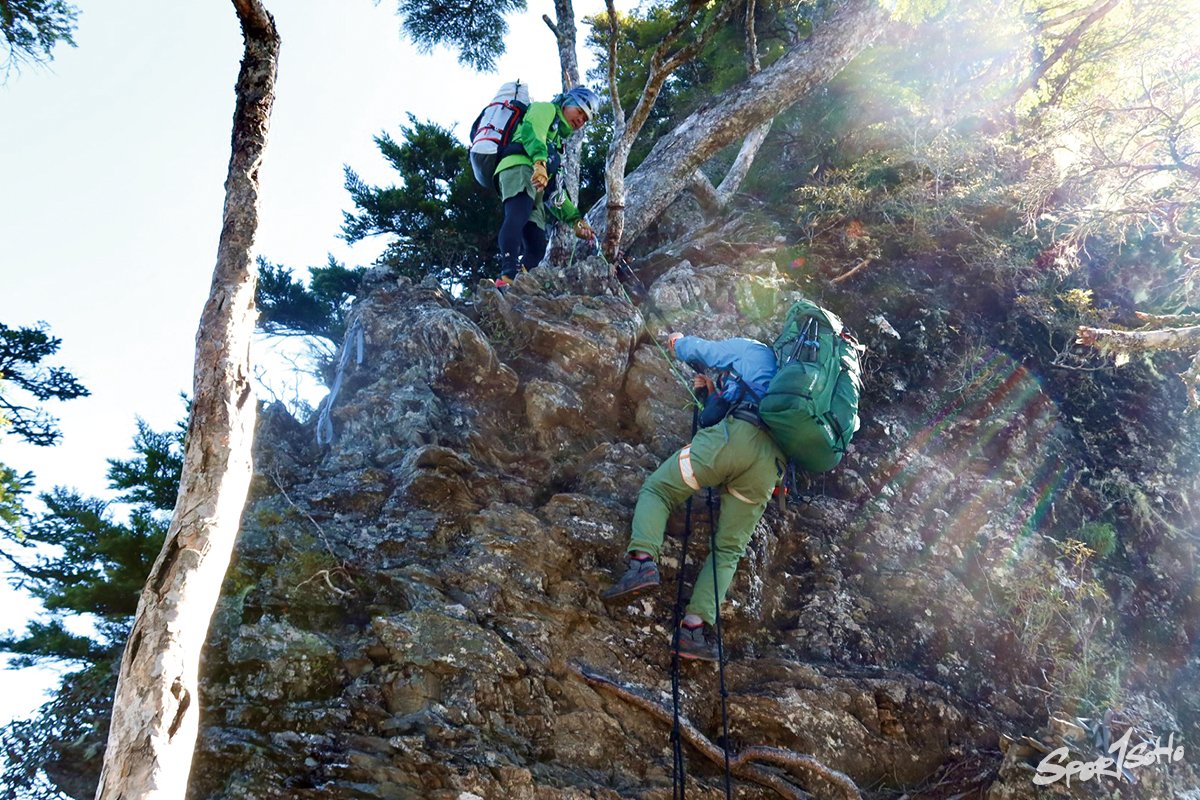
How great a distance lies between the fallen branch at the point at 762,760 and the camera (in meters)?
5.13

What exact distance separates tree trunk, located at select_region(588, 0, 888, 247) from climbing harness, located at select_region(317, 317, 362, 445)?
304 cm

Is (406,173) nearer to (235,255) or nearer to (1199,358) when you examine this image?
(235,255)

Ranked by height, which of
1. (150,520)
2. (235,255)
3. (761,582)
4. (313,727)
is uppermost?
(235,255)

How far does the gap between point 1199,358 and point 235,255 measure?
6.32m

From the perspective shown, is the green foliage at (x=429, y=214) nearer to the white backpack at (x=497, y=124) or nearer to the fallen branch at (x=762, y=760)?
the white backpack at (x=497, y=124)

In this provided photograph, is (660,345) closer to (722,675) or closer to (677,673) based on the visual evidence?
(677,673)

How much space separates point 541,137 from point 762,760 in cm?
575

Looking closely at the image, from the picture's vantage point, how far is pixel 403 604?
547cm

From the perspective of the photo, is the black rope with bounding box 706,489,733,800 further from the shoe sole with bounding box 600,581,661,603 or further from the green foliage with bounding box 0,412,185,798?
the green foliage with bounding box 0,412,185,798

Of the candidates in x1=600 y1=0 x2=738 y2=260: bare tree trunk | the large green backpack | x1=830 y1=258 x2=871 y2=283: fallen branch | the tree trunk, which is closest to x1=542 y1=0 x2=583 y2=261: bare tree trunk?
the tree trunk

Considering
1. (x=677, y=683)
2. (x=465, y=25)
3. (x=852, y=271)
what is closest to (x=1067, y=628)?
(x=677, y=683)

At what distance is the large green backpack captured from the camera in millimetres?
5820

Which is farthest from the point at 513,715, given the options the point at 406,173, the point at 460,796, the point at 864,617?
the point at 406,173

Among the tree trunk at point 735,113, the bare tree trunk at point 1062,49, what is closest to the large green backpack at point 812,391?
the tree trunk at point 735,113
